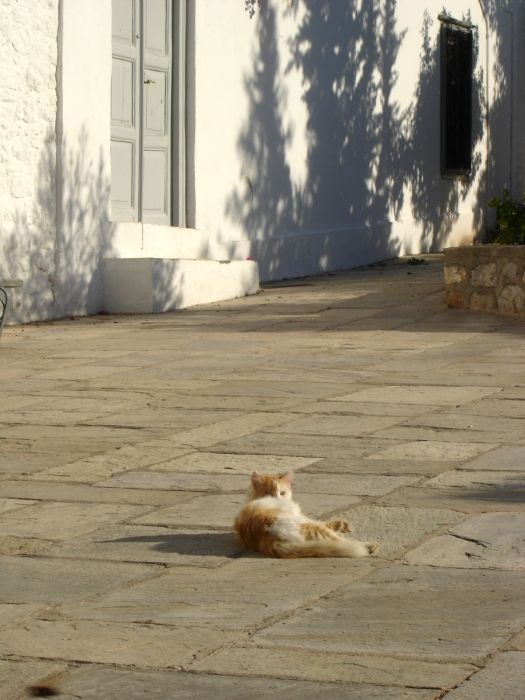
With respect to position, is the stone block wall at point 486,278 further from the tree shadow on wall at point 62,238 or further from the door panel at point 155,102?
the door panel at point 155,102

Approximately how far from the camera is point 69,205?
11328 millimetres

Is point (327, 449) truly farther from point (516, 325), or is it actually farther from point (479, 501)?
point (516, 325)

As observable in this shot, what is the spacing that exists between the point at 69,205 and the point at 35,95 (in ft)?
2.94

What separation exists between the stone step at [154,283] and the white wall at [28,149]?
697mm

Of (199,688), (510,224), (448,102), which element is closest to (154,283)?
(510,224)

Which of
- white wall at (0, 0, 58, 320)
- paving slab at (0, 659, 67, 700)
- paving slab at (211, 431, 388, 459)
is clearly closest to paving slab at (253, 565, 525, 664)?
paving slab at (0, 659, 67, 700)

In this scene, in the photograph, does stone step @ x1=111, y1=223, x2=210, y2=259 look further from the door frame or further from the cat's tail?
the cat's tail

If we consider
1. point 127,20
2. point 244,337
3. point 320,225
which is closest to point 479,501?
point 244,337

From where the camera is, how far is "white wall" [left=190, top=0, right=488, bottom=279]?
43.9 feet

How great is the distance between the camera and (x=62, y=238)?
37.0 ft

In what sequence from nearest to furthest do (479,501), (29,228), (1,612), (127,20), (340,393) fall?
(1,612), (479,501), (340,393), (29,228), (127,20)

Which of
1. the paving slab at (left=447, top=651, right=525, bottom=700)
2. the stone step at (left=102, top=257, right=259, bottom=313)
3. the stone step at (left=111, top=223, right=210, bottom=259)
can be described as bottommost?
the paving slab at (left=447, top=651, right=525, bottom=700)

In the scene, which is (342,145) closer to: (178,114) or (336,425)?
(178,114)

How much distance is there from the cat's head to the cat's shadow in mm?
167
